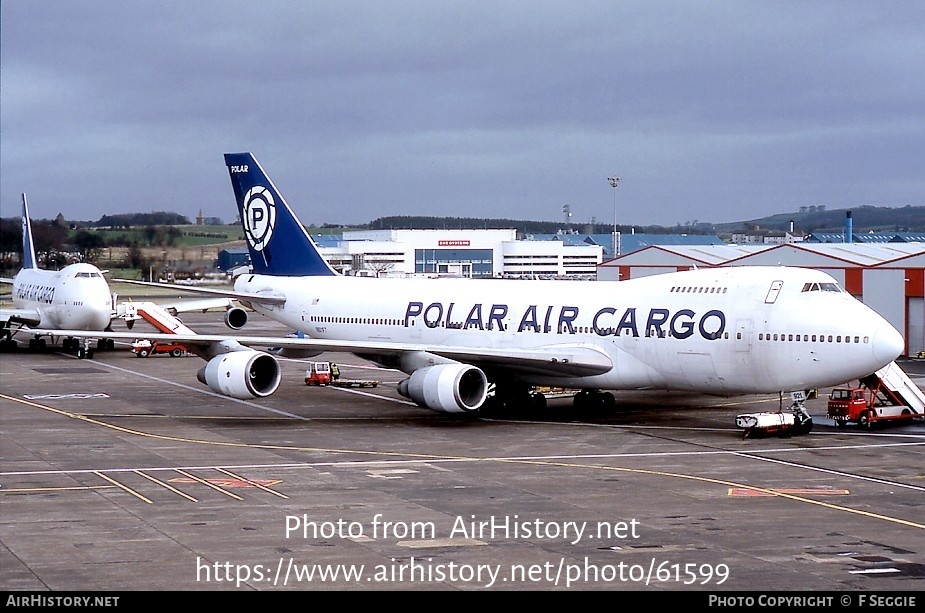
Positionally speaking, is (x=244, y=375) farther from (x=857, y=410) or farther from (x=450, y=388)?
(x=857, y=410)

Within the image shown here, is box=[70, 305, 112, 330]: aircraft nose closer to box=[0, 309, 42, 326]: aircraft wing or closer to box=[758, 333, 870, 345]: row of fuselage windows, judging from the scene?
box=[0, 309, 42, 326]: aircraft wing

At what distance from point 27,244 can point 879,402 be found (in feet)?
192

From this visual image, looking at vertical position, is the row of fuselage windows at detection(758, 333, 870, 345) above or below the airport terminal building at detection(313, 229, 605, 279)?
below

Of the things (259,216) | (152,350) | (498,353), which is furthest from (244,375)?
(152,350)

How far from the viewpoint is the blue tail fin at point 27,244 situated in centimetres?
7930

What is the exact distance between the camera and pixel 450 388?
121ft

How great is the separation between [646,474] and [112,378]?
32.5m

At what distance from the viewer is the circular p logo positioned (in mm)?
50562

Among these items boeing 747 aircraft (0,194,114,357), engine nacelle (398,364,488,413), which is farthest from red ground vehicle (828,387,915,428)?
boeing 747 aircraft (0,194,114,357)

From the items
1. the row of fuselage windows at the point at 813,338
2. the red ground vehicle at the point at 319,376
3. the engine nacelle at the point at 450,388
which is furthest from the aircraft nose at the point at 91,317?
the row of fuselage windows at the point at 813,338

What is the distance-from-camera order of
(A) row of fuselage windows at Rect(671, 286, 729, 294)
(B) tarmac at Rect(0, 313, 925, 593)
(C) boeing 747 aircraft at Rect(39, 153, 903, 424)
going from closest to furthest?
(B) tarmac at Rect(0, 313, 925, 593), (C) boeing 747 aircraft at Rect(39, 153, 903, 424), (A) row of fuselage windows at Rect(671, 286, 729, 294)

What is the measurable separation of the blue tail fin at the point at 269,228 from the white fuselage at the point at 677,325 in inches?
209

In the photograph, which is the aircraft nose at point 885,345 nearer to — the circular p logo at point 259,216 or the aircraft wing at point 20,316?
the circular p logo at point 259,216

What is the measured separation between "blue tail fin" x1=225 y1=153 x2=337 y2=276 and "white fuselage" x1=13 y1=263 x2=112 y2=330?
19.1 metres
